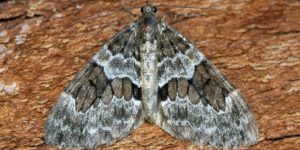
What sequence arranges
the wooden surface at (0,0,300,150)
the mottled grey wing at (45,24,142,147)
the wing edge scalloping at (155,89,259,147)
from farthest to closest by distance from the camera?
the wooden surface at (0,0,300,150) → the mottled grey wing at (45,24,142,147) → the wing edge scalloping at (155,89,259,147)

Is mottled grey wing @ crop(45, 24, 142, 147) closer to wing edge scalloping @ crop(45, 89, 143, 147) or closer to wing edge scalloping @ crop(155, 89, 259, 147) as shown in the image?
wing edge scalloping @ crop(45, 89, 143, 147)

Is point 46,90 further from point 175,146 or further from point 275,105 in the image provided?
point 275,105

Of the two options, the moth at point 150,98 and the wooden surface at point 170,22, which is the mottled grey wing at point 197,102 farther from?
the wooden surface at point 170,22

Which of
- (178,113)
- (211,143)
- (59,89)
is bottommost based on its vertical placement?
(211,143)

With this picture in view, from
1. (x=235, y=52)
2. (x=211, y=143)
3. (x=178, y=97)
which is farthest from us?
(x=235, y=52)

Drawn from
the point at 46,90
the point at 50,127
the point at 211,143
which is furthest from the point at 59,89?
the point at 211,143

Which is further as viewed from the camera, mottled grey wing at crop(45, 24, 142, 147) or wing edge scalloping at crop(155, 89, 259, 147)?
mottled grey wing at crop(45, 24, 142, 147)

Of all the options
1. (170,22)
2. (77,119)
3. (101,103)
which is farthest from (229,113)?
(170,22)

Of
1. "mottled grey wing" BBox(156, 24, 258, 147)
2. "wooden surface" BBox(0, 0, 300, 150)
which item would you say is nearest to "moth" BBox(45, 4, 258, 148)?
"mottled grey wing" BBox(156, 24, 258, 147)
